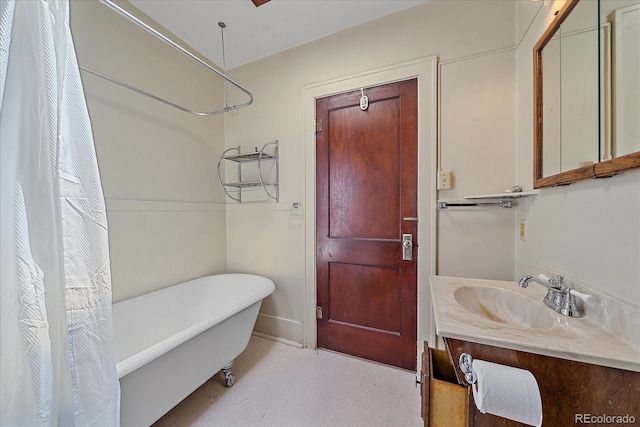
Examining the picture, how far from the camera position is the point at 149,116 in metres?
1.77

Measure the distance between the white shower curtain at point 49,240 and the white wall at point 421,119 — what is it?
55.1 inches

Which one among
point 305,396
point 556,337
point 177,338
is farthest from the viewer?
point 305,396

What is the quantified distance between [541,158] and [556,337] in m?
0.89

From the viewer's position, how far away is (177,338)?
41.1 inches

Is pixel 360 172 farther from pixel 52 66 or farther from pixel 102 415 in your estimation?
pixel 102 415

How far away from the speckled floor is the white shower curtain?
2.61ft


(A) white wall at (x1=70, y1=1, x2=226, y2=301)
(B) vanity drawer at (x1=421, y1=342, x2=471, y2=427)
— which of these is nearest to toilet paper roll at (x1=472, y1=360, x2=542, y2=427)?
(B) vanity drawer at (x1=421, y1=342, x2=471, y2=427)

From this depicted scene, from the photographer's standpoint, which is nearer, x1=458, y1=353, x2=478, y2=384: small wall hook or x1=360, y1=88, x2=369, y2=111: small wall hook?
x1=458, y1=353, x2=478, y2=384: small wall hook

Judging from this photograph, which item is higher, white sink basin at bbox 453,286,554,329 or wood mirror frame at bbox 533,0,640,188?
wood mirror frame at bbox 533,0,640,188

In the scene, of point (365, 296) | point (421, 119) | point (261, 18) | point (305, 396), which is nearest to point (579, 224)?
point (421, 119)

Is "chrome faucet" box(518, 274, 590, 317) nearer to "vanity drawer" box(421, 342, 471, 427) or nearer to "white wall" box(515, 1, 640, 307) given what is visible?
"white wall" box(515, 1, 640, 307)

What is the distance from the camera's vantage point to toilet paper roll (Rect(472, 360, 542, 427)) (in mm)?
568

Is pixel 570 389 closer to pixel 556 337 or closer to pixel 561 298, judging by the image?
pixel 556 337

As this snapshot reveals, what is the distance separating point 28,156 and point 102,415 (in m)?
0.78
